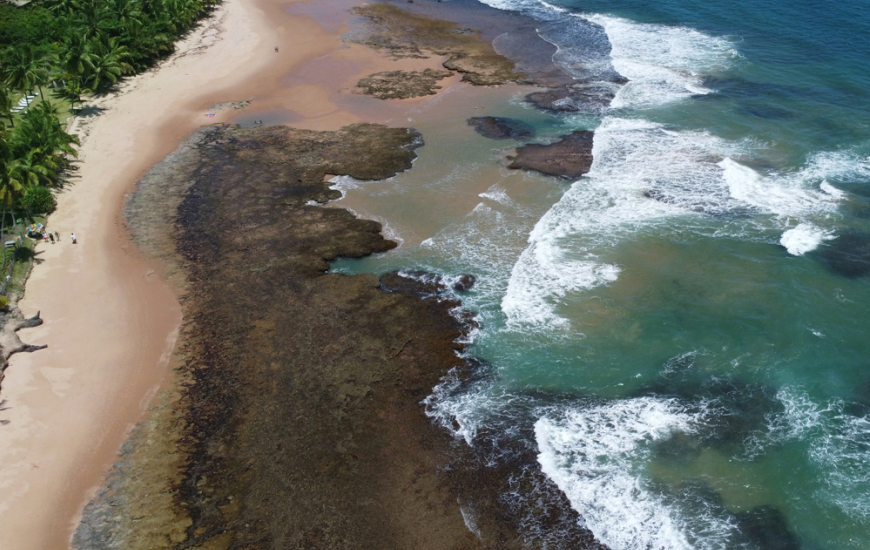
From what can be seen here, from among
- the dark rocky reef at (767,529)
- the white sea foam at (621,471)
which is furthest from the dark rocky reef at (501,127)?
the dark rocky reef at (767,529)

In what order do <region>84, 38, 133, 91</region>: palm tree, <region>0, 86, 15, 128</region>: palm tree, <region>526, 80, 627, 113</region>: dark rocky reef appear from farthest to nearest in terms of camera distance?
<region>84, 38, 133, 91</region>: palm tree < <region>526, 80, 627, 113</region>: dark rocky reef < <region>0, 86, 15, 128</region>: palm tree

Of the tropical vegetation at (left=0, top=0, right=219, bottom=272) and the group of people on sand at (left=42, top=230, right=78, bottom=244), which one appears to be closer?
the group of people on sand at (left=42, top=230, right=78, bottom=244)

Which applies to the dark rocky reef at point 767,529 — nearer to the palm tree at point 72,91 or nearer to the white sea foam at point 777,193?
the white sea foam at point 777,193

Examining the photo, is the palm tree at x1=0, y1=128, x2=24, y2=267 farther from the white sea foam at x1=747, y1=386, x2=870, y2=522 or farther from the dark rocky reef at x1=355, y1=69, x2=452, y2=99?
the white sea foam at x1=747, y1=386, x2=870, y2=522

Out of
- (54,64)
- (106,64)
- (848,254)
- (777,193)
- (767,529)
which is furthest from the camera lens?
(54,64)

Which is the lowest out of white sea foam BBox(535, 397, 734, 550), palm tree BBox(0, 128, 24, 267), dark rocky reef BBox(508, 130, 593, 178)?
white sea foam BBox(535, 397, 734, 550)

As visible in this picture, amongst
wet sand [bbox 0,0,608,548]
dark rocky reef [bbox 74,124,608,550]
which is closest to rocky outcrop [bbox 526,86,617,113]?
wet sand [bbox 0,0,608,548]

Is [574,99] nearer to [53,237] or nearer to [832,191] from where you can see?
[832,191]

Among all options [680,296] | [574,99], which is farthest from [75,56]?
[680,296]
